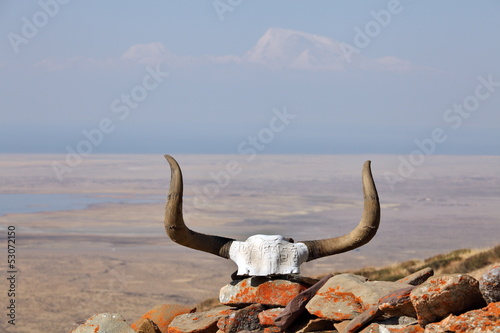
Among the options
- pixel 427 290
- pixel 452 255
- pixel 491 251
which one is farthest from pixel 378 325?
pixel 452 255

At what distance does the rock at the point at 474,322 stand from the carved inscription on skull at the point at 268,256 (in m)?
2.57

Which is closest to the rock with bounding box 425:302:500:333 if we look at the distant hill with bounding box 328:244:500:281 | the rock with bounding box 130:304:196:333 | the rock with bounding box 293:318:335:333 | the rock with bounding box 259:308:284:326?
the rock with bounding box 293:318:335:333

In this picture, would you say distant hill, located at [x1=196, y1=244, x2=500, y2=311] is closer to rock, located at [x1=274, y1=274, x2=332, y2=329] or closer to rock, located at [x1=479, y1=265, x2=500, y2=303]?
rock, located at [x1=274, y1=274, x2=332, y2=329]

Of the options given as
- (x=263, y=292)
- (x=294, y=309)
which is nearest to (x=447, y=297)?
(x=294, y=309)

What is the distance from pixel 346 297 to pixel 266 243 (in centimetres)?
116

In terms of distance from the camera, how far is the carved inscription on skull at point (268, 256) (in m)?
9.59

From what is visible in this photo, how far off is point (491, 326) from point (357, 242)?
3.13m

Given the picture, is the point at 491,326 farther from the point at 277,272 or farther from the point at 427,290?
the point at 277,272

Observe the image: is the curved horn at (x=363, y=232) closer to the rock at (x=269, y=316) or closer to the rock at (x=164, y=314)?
the rock at (x=269, y=316)

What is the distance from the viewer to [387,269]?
3312cm

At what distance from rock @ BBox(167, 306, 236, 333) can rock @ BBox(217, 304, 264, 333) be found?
0.21 meters

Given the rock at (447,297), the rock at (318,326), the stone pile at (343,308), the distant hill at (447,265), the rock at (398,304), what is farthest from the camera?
the distant hill at (447,265)

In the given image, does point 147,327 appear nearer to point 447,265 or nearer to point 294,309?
point 294,309

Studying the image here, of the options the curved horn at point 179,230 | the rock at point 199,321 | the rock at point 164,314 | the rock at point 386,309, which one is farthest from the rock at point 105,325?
the rock at point 386,309
